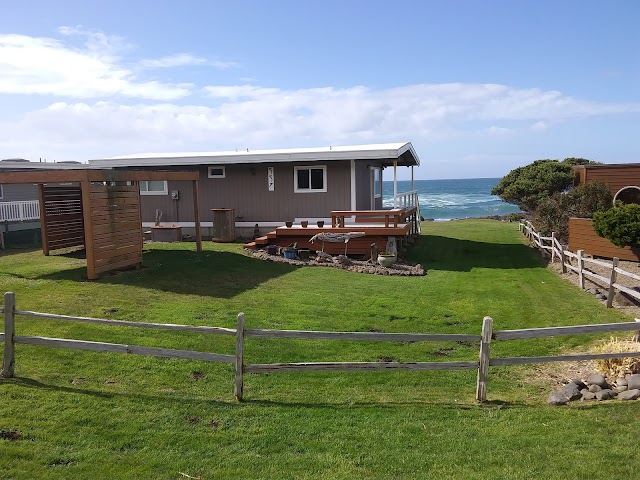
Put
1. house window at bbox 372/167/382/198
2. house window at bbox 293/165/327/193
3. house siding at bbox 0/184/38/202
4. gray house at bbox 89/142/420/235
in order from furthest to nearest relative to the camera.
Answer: house siding at bbox 0/184/38/202 → house window at bbox 372/167/382/198 → house window at bbox 293/165/327/193 → gray house at bbox 89/142/420/235

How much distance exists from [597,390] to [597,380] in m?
0.18

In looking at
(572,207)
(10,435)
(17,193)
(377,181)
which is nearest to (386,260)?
(377,181)

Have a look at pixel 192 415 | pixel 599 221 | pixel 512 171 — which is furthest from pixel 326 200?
pixel 512 171

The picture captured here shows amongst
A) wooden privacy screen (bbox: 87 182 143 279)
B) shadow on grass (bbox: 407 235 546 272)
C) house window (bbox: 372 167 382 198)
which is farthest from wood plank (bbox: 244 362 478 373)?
house window (bbox: 372 167 382 198)

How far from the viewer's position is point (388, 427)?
5902 millimetres

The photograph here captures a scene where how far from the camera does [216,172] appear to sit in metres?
21.9

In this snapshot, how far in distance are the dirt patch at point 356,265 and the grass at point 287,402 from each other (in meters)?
3.27

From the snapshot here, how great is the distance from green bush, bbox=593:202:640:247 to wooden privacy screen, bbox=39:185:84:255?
50.3 ft

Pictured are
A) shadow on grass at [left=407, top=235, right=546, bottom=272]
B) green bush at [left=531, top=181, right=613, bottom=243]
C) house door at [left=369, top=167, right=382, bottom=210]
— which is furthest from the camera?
house door at [left=369, top=167, right=382, bottom=210]

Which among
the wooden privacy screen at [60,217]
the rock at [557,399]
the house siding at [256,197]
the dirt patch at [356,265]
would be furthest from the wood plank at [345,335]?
the house siding at [256,197]

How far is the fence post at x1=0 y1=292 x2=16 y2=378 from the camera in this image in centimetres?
678

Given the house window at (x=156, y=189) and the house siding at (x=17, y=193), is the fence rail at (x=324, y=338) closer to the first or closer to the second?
the house window at (x=156, y=189)

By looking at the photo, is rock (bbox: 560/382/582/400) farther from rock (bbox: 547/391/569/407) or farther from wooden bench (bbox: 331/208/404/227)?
wooden bench (bbox: 331/208/404/227)

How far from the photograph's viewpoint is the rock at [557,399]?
6633 mm
